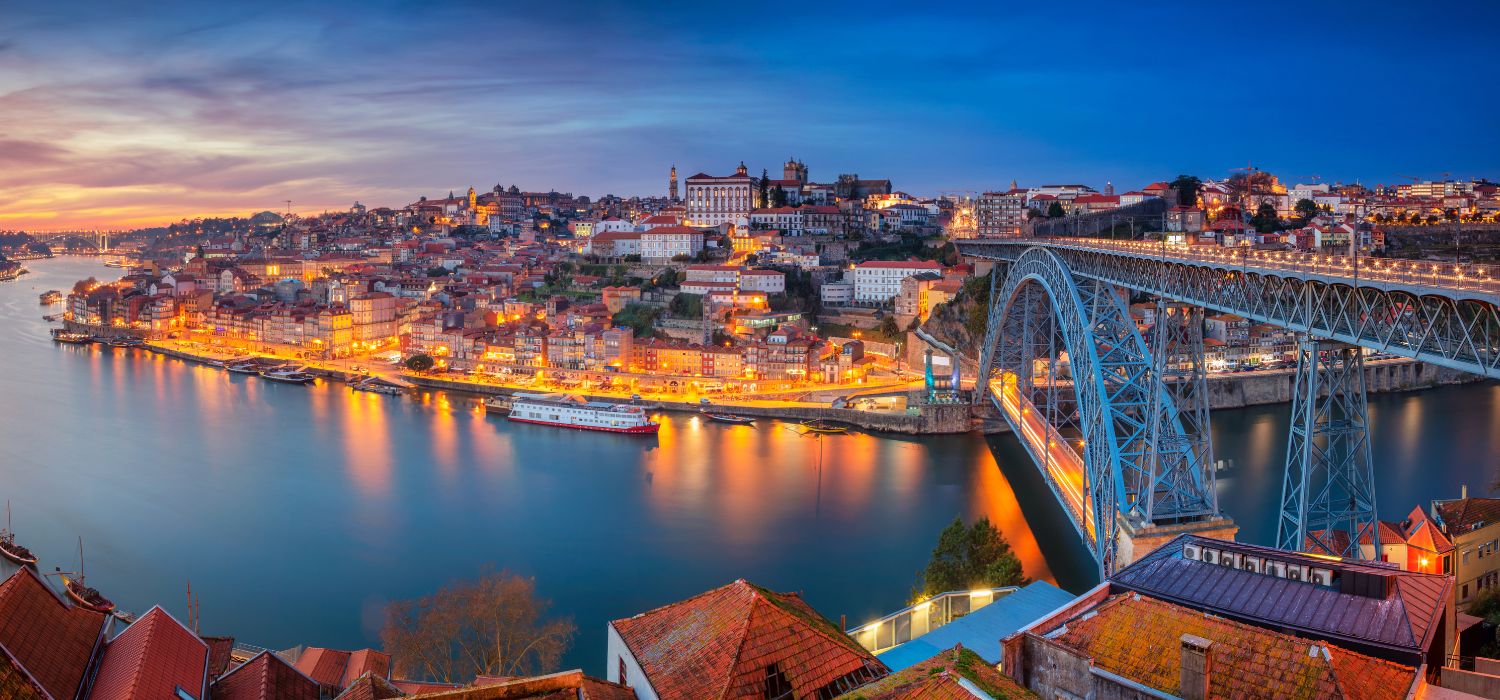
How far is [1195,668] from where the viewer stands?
2.10m

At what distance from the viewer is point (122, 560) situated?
7848 millimetres

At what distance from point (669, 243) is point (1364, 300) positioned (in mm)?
18679

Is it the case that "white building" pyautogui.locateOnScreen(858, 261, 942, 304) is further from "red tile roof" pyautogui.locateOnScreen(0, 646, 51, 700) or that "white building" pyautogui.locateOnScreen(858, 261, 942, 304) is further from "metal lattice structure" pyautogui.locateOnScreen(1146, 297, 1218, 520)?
"red tile roof" pyautogui.locateOnScreen(0, 646, 51, 700)

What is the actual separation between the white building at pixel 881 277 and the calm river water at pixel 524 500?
19.1ft

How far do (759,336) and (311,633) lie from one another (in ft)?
36.2

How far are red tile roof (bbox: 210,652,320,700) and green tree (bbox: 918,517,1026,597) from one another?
350cm

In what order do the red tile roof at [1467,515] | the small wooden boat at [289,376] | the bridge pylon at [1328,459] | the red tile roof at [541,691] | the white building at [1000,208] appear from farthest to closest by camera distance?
the white building at [1000,208] < the small wooden boat at [289,376] < the red tile roof at [1467,515] < the bridge pylon at [1328,459] < the red tile roof at [541,691]

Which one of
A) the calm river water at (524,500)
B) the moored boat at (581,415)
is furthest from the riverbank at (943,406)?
the moored boat at (581,415)

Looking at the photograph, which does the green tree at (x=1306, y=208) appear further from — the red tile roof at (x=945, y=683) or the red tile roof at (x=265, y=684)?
the red tile roof at (x=265, y=684)

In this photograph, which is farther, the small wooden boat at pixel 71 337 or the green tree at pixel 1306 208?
the small wooden boat at pixel 71 337

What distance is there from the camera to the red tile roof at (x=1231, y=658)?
2100 mm

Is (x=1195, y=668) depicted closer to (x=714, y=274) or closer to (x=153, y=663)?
(x=153, y=663)

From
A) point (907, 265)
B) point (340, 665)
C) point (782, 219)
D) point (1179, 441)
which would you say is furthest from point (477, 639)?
point (782, 219)

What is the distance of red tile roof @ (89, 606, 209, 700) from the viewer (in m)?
2.69
